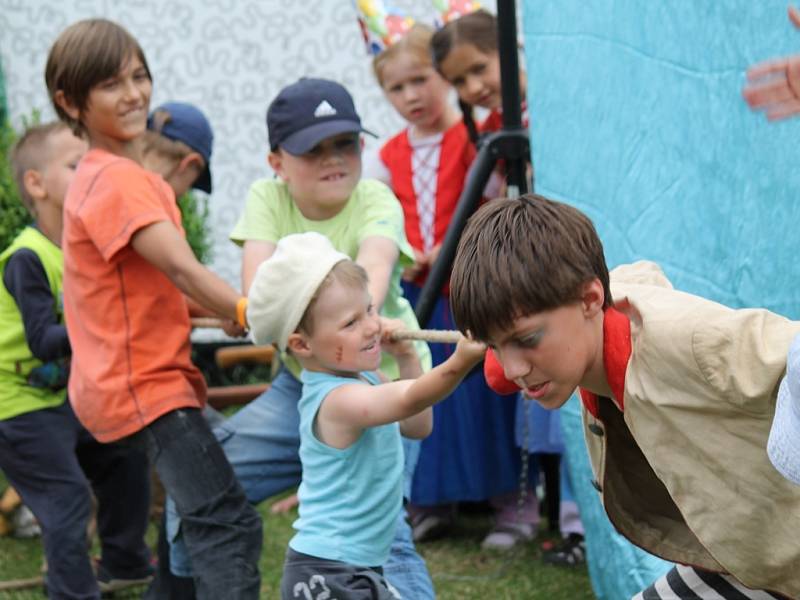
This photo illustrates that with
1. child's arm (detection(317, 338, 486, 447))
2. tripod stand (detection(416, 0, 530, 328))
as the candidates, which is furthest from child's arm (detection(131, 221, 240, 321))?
tripod stand (detection(416, 0, 530, 328))

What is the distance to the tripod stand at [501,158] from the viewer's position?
12.3 feet

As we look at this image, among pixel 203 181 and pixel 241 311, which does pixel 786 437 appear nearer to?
pixel 241 311

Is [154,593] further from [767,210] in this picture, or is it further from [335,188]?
[767,210]

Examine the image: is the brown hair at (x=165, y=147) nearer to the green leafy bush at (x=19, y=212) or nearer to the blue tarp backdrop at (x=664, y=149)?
the blue tarp backdrop at (x=664, y=149)

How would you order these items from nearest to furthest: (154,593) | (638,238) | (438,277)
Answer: (638,238)
(154,593)
(438,277)

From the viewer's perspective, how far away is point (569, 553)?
4086 mm

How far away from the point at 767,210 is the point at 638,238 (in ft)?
1.88

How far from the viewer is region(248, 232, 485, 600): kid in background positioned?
2.75 meters

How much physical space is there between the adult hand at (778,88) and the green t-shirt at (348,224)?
161 centimetres

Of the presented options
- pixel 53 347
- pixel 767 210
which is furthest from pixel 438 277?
pixel 767 210

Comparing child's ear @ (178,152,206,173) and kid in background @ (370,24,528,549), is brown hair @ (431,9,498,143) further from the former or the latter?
child's ear @ (178,152,206,173)

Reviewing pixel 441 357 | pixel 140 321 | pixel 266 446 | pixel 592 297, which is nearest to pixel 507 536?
pixel 441 357

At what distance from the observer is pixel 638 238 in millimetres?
3148

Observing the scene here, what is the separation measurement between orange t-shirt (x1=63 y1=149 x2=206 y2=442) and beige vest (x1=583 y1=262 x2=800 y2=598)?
1.49m
